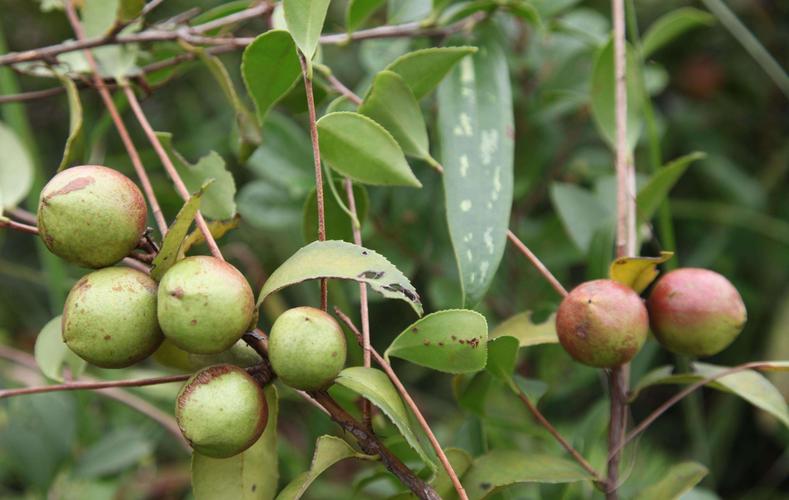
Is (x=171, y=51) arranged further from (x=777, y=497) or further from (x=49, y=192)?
(x=777, y=497)

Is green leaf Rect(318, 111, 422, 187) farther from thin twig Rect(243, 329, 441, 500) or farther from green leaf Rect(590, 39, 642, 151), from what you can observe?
green leaf Rect(590, 39, 642, 151)

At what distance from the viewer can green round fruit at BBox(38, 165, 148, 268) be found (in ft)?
1.42

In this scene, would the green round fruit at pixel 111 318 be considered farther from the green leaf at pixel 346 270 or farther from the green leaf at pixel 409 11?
the green leaf at pixel 409 11

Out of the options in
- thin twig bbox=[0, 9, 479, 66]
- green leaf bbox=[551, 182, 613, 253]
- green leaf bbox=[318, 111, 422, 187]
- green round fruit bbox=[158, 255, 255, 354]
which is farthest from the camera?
green leaf bbox=[551, 182, 613, 253]

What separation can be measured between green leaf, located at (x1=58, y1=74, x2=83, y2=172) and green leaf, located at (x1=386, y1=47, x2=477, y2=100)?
0.20 meters

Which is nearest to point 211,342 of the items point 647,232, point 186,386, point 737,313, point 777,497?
point 186,386

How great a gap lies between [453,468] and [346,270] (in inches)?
7.1

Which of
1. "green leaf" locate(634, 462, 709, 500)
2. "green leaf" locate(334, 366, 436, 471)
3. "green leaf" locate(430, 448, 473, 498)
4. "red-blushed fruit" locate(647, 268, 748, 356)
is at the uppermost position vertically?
"green leaf" locate(334, 366, 436, 471)

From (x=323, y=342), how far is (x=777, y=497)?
0.86 metres

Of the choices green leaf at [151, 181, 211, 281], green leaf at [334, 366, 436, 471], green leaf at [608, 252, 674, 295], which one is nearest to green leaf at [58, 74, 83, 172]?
green leaf at [151, 181, 211, 281]

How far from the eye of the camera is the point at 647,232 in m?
0.75

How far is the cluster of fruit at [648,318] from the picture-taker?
1.63 feet

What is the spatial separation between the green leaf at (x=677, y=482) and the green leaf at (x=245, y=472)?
26cm

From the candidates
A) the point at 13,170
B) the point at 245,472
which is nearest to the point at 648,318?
the point at 245,472
